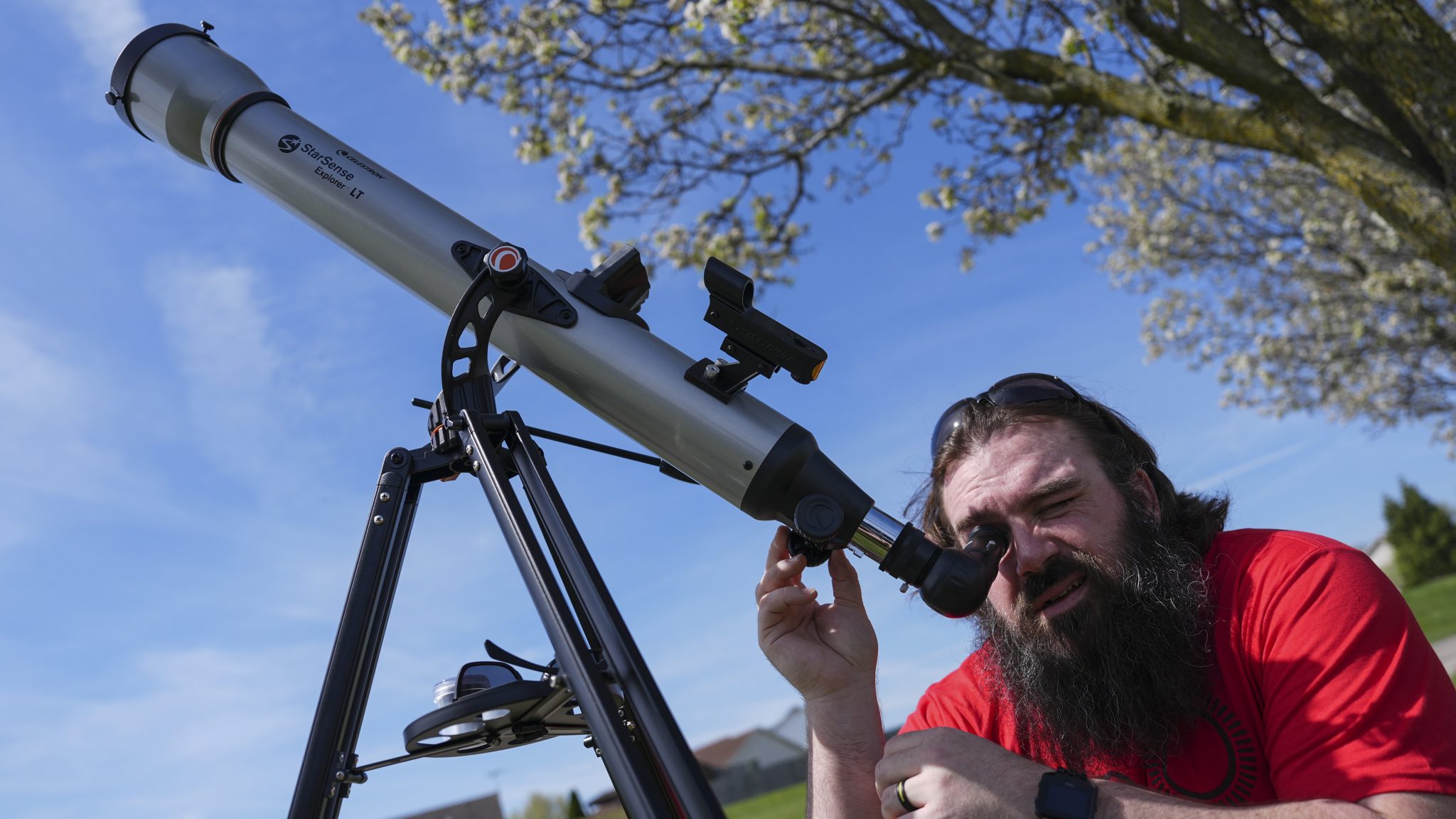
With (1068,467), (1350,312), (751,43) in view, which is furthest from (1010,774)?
(1350,312)

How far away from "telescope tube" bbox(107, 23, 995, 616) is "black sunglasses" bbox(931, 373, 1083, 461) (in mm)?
953

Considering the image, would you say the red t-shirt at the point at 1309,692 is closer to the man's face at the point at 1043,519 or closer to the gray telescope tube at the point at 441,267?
the man's face at the point at 1043,519

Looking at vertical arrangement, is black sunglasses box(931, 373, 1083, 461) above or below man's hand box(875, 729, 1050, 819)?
above

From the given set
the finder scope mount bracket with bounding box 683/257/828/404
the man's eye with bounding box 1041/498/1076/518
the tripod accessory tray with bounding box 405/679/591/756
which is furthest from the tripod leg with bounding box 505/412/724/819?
the man's eye with bounding box 1041/498/1076/518

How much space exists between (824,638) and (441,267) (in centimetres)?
116

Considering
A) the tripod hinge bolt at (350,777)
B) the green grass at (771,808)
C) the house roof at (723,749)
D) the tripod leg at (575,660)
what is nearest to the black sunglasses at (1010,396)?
the tripod leg at (575,660)

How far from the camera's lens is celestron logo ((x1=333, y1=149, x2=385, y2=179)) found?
235 centimetres

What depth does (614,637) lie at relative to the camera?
1.68 m

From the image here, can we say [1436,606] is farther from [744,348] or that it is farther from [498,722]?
[498,722]

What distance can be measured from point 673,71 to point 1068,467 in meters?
5.19

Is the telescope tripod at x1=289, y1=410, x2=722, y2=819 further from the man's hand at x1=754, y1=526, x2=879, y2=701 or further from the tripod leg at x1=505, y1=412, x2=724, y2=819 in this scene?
the man's hand at x1=754, y1=526, x2=879, y2=701

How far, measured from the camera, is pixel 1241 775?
2.20 meters

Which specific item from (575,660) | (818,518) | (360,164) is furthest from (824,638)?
(360,164)

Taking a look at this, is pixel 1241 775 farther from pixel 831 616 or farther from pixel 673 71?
pixel 673 71
